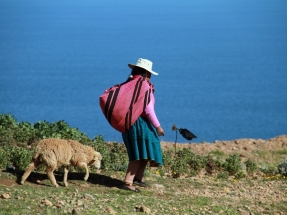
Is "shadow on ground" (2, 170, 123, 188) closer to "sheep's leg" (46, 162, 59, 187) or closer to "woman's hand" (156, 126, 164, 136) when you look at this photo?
"sheep's leg" (46, 162, 59, 187)

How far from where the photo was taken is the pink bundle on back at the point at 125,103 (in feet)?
37.5

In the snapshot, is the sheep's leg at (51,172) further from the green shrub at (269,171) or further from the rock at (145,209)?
the green shrub at (269,171)

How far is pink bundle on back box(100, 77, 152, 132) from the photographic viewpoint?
11422 millimetres

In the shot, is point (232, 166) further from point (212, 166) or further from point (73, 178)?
point (73, 178)

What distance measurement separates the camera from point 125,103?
37.5 ft

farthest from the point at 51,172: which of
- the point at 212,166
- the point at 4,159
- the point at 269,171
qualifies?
the point at 269,171

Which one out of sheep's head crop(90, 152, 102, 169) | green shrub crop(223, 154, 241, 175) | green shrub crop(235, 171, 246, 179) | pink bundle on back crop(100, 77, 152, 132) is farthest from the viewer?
green shrub crop(223, 154, 241, 175)

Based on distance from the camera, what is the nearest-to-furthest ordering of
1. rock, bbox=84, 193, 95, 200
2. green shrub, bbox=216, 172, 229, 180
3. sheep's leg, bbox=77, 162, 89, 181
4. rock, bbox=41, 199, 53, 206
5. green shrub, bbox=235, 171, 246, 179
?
rock, bbox=41, 199, 53, 206
rock, bbox=84, 193, 95, 200
sheep's leg, bbox=77, 162, 89, 181
green shrub, bbox=216, 172, 229, 180
green shrub, bbox=235, 171, 246, 179

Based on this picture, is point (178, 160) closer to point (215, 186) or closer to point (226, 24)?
point (215, 186)

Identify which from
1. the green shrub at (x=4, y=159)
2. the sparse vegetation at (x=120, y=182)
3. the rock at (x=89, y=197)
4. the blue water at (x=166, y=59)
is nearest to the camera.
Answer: the sparse vegetation at (x=120, y=182)

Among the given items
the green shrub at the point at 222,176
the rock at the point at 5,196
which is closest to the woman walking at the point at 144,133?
the rock at the point at 5,196

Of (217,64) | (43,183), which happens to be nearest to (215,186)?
(43,183)

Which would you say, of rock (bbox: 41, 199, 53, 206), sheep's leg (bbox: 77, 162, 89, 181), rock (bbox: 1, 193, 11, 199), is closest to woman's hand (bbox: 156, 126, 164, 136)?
sheep's leg (bbox: 77, 162, 89, 181)

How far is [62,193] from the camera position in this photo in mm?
10922
